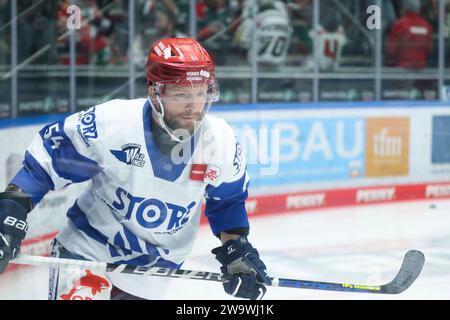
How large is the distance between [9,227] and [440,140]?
8.18 feet

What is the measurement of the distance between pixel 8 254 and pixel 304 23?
1962mm

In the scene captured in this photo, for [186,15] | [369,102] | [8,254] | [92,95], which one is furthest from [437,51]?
[8,254]

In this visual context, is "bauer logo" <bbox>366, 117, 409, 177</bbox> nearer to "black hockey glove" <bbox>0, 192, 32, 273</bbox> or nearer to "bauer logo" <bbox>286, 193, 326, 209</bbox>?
"bauer logo" <bbox>286, 193, 326, 209</bbox>

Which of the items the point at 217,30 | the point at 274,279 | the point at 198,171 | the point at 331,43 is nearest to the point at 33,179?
the point at 198,171

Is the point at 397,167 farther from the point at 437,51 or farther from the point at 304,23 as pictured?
the point at 304,23

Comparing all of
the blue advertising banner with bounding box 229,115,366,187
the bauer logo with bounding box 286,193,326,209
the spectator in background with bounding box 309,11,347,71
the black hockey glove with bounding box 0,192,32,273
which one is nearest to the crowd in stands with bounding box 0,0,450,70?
the spectator in background with bounding box 309,11,347,71

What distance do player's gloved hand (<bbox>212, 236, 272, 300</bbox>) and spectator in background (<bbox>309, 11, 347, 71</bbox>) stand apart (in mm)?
1427

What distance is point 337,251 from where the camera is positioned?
3557 mm

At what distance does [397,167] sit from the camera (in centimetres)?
451

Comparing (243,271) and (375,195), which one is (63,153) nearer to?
(243,271)

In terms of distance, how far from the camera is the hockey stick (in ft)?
7.53

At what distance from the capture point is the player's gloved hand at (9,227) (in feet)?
7.00

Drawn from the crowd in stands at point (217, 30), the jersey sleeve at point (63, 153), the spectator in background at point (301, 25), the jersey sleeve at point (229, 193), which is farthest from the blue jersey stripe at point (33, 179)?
the spectator in background at point (301, 25)
